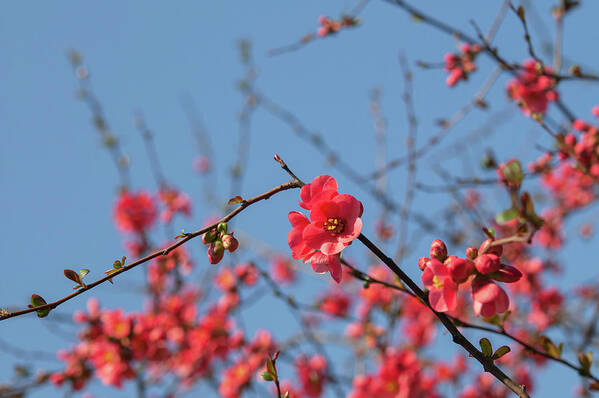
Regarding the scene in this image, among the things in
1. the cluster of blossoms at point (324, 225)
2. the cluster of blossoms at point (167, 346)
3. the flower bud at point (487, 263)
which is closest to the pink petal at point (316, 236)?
the cluster of blossoms at point (324, 225)

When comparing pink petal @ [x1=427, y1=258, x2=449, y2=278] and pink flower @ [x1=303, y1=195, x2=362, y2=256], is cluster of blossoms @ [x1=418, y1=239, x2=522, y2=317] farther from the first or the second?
pink flower @ [x1=303, y1=195, x2=362, y2=256]

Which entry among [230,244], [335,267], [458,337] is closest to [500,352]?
[458,337]

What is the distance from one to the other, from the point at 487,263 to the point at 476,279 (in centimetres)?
6

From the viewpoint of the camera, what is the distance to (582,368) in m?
1.57

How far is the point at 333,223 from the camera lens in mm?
1269

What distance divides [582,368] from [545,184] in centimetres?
597

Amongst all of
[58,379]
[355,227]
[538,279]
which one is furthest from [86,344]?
[538,279]

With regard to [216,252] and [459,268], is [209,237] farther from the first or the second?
[459,268]

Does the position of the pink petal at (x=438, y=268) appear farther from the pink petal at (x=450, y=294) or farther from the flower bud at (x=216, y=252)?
the flower bud at (x=216, y=252)

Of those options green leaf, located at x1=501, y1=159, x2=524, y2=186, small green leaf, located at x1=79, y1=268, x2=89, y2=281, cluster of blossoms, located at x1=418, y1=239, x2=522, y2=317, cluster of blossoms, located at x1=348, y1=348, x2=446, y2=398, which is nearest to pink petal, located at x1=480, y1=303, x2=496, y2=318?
cluster of blossoms, located at x1=418, y1=239, x2=522, y2=317

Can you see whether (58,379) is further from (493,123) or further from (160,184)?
(493,123)

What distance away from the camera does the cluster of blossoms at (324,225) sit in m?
1.23

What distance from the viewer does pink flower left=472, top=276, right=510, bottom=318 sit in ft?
3.70

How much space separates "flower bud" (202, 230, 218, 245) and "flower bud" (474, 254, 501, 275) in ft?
2.01
